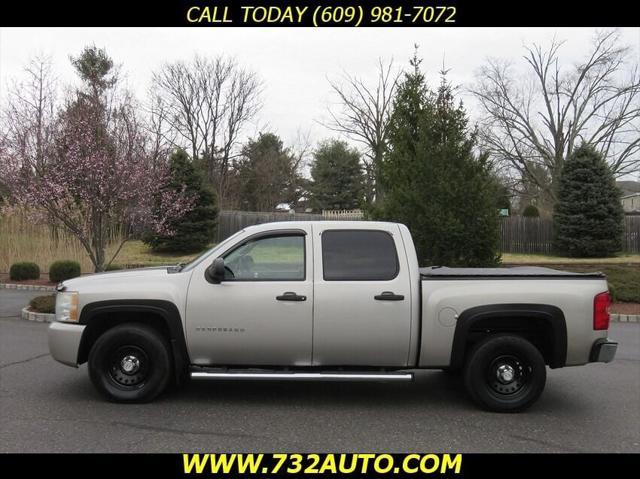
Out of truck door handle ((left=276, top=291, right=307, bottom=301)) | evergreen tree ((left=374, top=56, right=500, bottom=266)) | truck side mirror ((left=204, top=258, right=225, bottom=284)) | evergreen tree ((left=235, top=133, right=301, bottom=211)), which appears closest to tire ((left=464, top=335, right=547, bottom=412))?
truck door handle ((left=276, top=291, right=307, bottom=301))

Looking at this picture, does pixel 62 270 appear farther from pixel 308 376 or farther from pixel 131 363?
pixel 308 376

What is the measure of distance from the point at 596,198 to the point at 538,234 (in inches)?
144

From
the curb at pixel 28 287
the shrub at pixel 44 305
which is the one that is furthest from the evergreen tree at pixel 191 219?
the shrub at pixel 44 305

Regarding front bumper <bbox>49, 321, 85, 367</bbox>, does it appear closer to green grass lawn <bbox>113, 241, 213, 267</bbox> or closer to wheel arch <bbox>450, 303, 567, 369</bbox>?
wheel arch <bbox>450, 303, 567, 369</bbox>

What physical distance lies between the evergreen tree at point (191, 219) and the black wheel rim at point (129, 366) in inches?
781

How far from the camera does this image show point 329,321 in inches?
203

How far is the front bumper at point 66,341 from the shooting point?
5.30 meters

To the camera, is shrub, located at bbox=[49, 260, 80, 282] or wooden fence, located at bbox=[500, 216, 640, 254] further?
wooden fence, located at bbox=[500, 216, 640, 254]

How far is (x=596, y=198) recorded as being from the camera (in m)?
24.8

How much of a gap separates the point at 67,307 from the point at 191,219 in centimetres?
2072

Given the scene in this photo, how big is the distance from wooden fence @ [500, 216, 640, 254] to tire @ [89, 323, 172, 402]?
79.6 feet

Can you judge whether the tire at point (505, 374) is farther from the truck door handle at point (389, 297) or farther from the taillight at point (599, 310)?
the truck door handle at point (389, 297)

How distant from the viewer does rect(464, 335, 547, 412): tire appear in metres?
5.22

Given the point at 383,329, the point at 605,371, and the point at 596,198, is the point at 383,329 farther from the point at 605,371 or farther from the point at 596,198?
the point at 596,198
